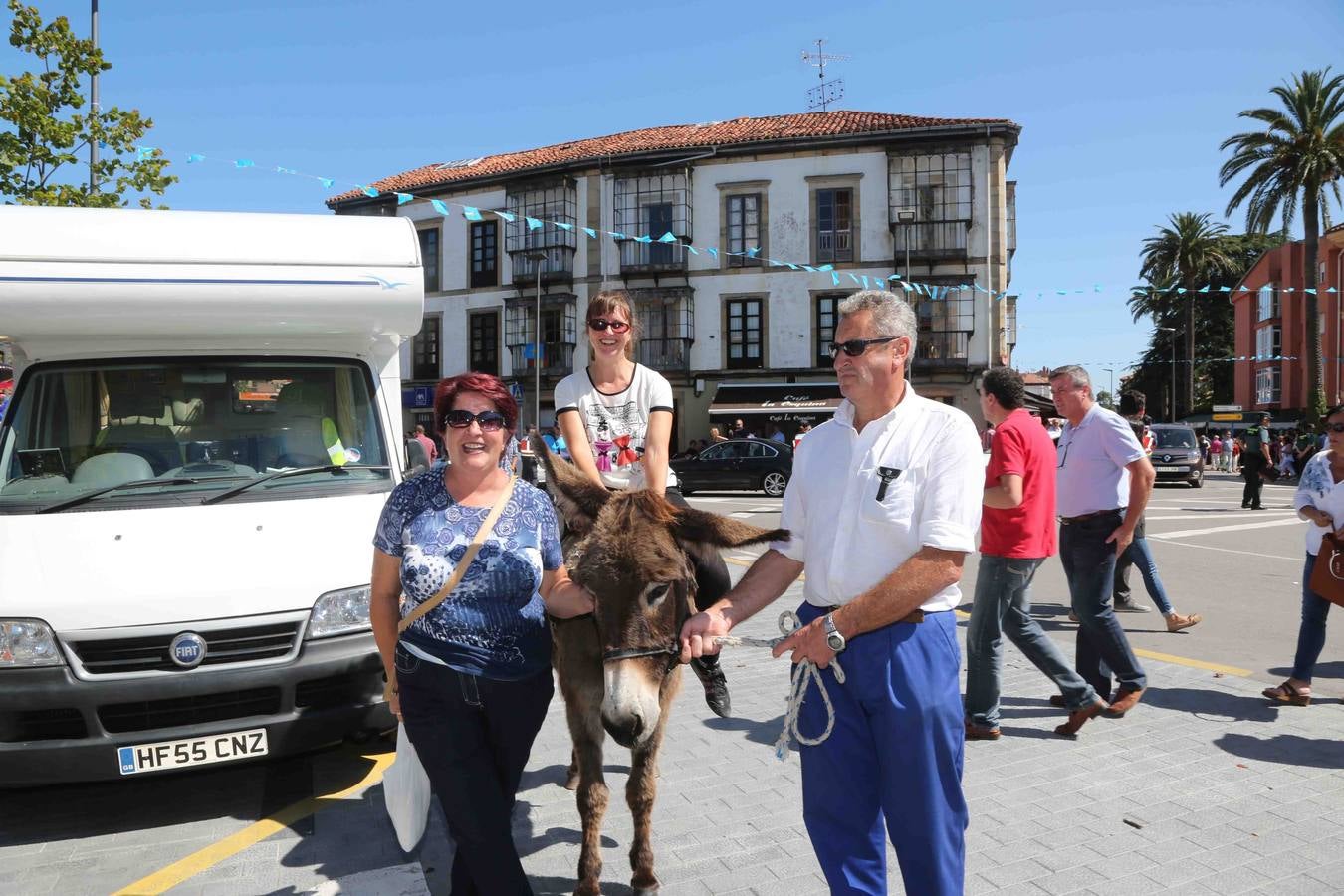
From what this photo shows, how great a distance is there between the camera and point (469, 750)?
112 inches

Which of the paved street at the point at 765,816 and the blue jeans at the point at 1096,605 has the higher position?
the blue jeans at the point at 1096,605

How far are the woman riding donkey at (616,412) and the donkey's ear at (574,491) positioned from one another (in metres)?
0.61

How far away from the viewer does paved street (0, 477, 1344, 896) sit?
11.9ft

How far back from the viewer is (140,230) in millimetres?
4590

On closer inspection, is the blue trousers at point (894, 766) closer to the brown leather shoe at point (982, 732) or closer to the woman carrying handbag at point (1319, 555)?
the brown leather shoe at point (982, 732)

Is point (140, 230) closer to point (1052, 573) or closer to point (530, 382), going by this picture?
point (1052, 573)

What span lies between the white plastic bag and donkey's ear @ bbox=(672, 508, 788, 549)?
1.16 m

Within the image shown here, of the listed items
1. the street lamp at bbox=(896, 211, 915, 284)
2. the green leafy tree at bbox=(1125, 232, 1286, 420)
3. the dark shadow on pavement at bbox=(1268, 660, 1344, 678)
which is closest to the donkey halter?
the dark shadow on pavement at bbox=(1268, 660, 1344, 678)

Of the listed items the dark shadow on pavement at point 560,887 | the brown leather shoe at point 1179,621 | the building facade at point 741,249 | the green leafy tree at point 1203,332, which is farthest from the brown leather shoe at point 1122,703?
the green leafy tree at point 1203,332

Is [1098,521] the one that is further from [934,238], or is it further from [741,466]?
[934,238]

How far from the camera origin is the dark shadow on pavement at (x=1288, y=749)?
482 cm

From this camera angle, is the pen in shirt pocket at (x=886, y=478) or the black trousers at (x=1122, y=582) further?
the black trousers at (x=1122, y=582)

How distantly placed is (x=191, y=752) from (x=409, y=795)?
1381 millimetres

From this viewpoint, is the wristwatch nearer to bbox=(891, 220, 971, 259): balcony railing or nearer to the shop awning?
the shop awning
